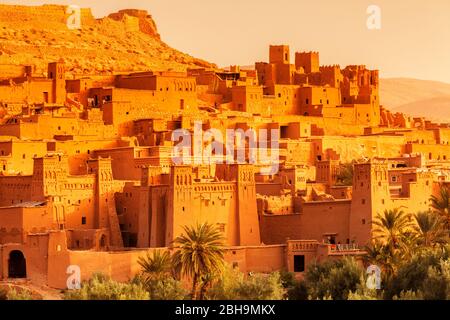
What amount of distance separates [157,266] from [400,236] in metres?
7.89

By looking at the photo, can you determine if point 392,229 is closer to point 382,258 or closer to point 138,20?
point 382,258

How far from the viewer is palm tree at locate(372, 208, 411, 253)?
50.7 meters

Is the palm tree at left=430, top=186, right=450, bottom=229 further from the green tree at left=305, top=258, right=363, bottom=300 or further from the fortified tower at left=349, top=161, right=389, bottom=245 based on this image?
the green tree at left=305, top=258, right=363, bottom=300

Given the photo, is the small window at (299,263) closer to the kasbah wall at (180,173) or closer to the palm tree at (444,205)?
the kasbah wall at (180,173)

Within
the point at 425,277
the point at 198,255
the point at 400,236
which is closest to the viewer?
Result: the point at 425,277

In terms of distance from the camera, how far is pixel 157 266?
161ft

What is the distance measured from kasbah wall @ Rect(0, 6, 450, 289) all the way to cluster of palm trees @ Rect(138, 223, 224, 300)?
131cm

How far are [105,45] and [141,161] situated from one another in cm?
2628

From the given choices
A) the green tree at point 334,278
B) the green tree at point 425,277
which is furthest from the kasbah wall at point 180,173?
the green tree at point 425,277

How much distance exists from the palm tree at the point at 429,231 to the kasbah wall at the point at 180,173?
1.33 metres

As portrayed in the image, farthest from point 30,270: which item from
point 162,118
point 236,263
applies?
point 162,118

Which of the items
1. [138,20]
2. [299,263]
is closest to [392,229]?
[299,263]

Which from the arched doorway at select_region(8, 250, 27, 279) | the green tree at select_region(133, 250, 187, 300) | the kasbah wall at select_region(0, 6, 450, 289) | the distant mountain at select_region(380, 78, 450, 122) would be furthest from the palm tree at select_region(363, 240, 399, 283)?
the distant mountain at select_region(380, 78, 450, 122)

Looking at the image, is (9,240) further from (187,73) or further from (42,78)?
(187,73)
